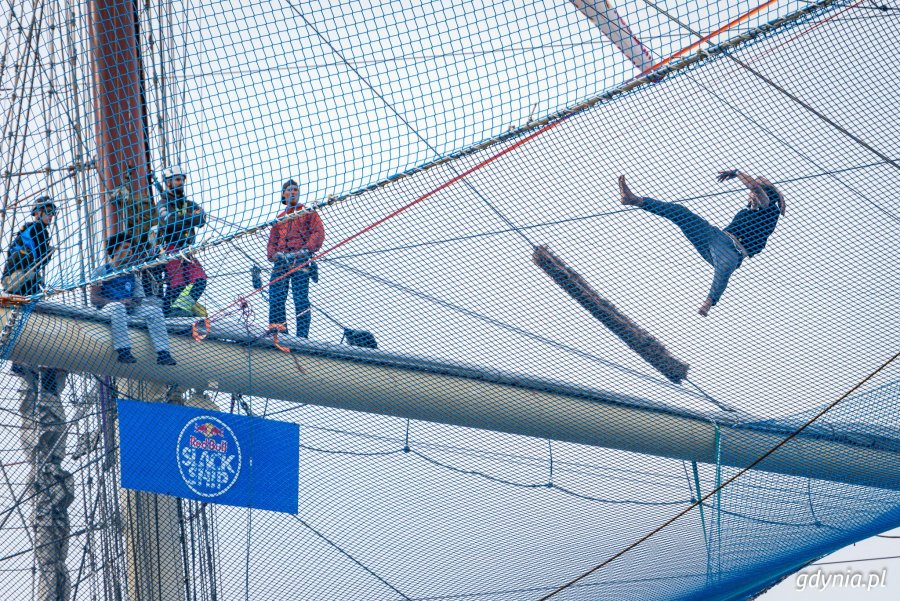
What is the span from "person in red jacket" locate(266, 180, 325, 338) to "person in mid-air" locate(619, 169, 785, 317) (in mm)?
926

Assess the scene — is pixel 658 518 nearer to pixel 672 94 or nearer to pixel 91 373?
pixel 672 94

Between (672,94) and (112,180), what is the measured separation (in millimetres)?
1710

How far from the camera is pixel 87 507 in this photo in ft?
15.8

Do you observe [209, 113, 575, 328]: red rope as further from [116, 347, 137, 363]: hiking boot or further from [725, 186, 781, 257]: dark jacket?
[725, 186, 781, 257]: dark jacket

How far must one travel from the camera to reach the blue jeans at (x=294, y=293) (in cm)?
436

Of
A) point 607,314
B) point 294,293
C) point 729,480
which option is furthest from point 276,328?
point 729,480

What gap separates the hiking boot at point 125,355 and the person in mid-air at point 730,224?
159 centimetres

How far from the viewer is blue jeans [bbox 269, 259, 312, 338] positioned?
4363 millimetres

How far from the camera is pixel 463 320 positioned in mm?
4430

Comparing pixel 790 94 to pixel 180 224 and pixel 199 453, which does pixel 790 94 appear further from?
pixel 199 453

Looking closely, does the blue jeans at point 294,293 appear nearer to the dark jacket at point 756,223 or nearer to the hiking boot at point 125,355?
the hiking boot at point 125,355

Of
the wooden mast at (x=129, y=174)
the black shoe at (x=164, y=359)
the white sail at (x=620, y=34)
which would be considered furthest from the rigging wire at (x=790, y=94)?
the black shoe at (x=164, y=359)

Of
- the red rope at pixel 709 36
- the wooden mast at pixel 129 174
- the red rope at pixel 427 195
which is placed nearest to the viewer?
the red rope at pixel 709 36

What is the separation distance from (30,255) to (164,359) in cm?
53
